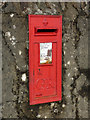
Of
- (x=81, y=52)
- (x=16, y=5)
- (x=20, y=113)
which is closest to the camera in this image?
(x=16, y=5)

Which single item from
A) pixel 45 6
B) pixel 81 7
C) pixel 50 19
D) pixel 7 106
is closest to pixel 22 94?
pixel 7 106

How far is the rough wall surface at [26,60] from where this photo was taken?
2227 mm

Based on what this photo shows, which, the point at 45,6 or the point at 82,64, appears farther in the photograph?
the point at 82,64

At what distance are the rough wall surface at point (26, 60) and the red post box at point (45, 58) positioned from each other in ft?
0.28

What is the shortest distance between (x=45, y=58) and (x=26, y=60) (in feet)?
0.84

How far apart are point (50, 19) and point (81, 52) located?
2.22 ft

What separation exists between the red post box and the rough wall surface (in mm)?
84

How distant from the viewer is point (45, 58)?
7.57 ft

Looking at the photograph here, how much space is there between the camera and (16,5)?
87.0 inches

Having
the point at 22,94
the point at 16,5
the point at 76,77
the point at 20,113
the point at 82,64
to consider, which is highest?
the point at 16,5

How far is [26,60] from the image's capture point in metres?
2.31

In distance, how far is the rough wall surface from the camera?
2227 millimetres

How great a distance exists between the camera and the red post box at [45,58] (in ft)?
7.36

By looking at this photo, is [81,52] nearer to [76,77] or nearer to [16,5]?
Result: [76,77]
